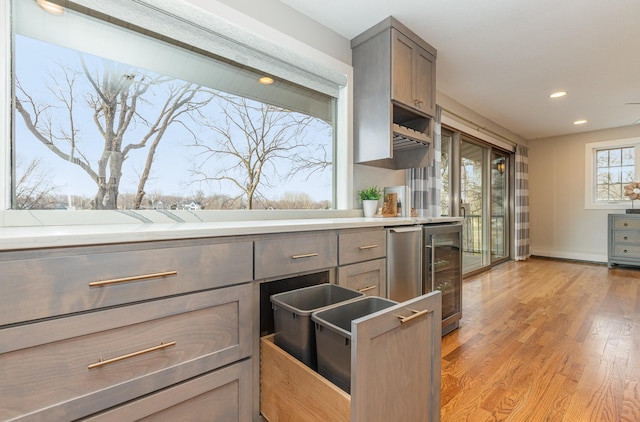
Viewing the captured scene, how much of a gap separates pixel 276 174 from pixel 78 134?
1043mm

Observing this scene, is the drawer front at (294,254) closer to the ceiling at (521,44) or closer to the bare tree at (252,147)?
the bare tree at (252,147)

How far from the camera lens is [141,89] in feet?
4.78

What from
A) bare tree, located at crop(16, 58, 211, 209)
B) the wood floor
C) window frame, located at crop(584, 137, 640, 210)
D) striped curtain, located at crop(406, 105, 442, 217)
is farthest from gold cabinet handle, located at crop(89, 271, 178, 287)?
window frame, located at crop(584, 137, 640, 210)

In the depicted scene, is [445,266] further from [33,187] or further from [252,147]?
[33,187]

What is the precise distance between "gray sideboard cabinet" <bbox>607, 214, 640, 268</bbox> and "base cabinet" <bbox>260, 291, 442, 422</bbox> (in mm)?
5386

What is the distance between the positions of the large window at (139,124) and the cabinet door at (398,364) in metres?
1.20

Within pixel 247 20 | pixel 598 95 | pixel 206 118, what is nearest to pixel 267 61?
pixel 247 20

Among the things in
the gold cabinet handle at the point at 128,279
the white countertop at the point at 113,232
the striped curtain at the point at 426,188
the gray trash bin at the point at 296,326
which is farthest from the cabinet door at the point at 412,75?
the gold cabinet handle at the point at 128,279

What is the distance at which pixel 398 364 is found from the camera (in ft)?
2.95

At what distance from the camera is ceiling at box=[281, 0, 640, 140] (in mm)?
1885

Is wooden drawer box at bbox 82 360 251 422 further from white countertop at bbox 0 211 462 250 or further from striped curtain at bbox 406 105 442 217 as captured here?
striped curtain at bbox 406 105 442 217

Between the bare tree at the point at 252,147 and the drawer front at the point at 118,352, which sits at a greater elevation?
the bare tree at the point at 252,147

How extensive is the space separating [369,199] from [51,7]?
6.64 ft

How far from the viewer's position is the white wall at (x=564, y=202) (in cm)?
498
